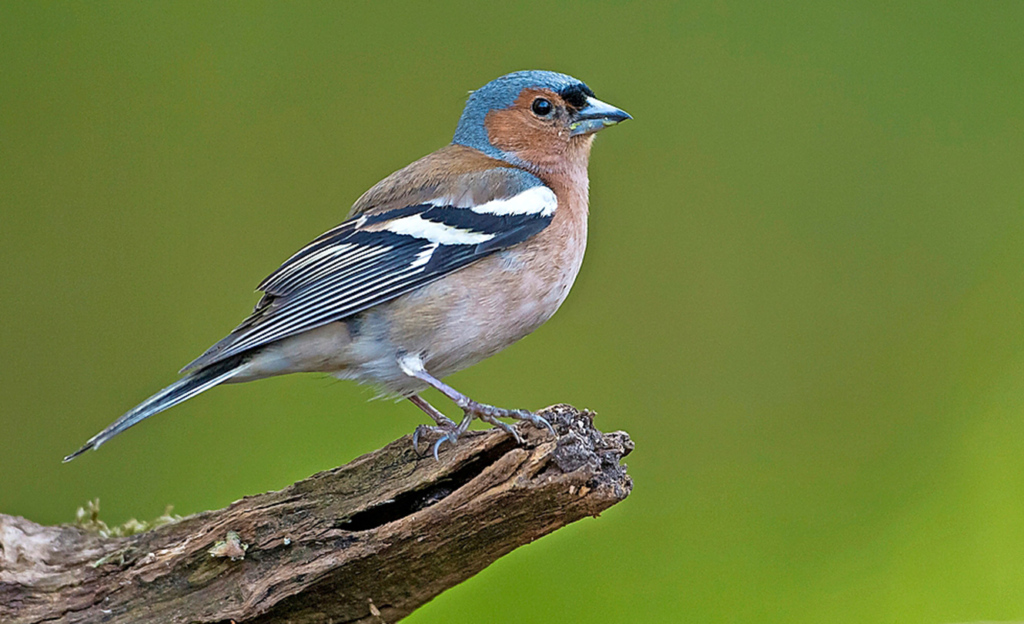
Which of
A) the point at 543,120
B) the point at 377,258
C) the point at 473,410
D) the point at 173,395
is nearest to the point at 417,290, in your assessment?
the point at 377,258

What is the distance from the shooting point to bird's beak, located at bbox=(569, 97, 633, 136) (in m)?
3.04

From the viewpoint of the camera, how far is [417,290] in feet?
8.36

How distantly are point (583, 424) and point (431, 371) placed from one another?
2.31 ft

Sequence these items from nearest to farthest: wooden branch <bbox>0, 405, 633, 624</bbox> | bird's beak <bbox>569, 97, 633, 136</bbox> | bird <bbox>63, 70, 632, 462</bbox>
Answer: wooden branch <bbox>0, 405, 633, 624</bbox>
bird <bbox>63, 70, 632, 462</bbox>
bird's beak <bbox>569, 97, 633, 136</bbox>

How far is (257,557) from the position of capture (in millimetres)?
2197

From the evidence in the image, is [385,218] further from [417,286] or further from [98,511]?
[98,511]

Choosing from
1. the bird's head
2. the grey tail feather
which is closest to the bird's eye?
the bird's head

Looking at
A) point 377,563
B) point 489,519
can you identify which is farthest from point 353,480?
point 489,519

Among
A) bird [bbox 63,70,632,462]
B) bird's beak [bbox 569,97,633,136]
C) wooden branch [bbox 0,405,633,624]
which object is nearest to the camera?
wooden branch [bbox 0,405,633,624]

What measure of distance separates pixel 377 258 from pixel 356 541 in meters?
0.84

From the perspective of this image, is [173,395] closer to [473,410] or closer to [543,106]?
[473,410]

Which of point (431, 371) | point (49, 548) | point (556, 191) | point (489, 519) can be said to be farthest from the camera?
point (556, 191)

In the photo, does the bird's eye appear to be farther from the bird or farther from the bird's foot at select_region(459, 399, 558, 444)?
the bird's foot at select_region(459, 399, 558, 444)

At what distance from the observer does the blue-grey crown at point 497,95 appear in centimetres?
306
